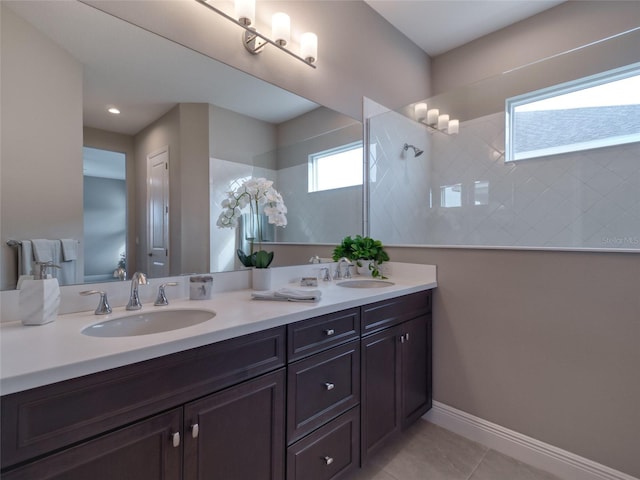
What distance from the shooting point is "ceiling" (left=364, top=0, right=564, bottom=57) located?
2198 millimetres

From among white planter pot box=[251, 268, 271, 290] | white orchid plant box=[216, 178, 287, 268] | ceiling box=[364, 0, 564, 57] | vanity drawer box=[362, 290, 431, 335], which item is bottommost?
vanity drawer box=[362, 290, 431, 335]

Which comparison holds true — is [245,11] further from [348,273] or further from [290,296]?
[348,273]

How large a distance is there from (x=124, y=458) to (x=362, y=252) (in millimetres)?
1624

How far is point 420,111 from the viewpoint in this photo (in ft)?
8.47

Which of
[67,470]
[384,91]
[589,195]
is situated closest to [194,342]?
[67,470]

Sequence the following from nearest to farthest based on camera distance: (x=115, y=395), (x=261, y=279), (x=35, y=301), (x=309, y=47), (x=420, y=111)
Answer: (x=115, y=395), (x=35, y=301), (x=261, y=279), (x=309, y=47), (x=420, y=111)

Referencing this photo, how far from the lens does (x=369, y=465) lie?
156cm

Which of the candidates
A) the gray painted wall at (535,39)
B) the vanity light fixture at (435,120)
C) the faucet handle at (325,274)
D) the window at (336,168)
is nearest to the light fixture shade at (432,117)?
the vanity light fixture at (435,120)

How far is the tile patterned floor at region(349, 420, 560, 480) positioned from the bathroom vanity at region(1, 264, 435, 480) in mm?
157

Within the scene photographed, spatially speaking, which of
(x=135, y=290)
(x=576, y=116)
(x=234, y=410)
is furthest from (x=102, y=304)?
(x=576, y=116)

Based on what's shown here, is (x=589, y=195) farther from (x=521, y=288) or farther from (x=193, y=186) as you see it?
(x=193, y=186)

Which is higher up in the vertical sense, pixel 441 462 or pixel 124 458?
pixel 124 458

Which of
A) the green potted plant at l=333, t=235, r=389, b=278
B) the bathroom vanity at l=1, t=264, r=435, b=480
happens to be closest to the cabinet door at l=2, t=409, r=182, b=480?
the bathroom vanity at l=1, t=264, r=435, b=480

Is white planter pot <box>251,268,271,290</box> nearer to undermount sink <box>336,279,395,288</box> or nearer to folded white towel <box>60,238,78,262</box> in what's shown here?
undermount sink <box>336,279,395,288</box>
